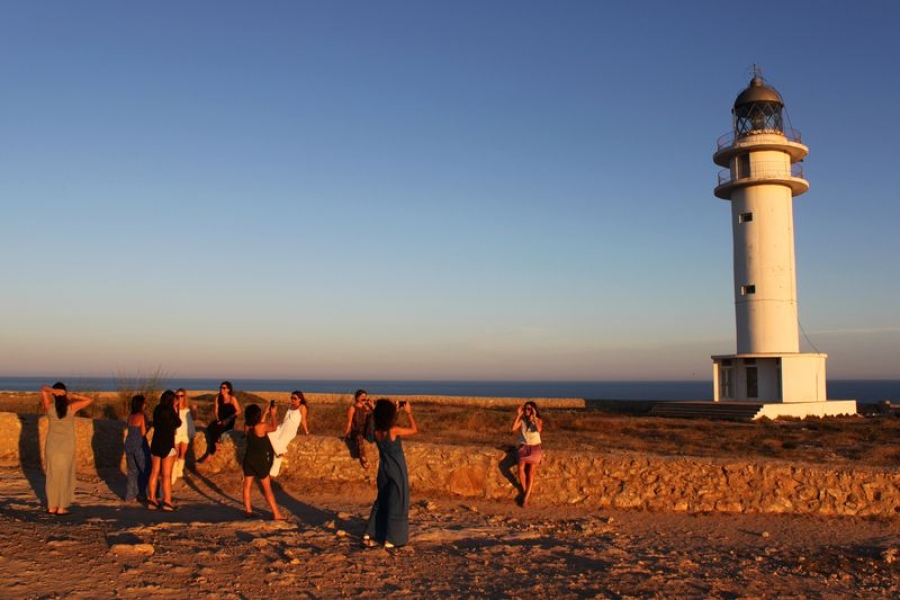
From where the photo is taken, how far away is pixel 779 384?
2664 cm

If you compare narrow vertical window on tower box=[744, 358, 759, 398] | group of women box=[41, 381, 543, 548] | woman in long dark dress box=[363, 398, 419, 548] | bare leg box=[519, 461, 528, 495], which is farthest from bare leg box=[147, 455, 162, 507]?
narrow vertical window on tower box=[744, 358, 759, 398]

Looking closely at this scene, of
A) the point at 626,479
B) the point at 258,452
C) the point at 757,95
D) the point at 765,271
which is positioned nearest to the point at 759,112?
the point at 757,95

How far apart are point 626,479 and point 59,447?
6.99 m

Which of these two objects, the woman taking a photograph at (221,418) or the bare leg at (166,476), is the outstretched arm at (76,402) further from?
the woman taking a photograph at (221,418)

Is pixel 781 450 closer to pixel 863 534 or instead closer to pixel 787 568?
pixel 863 534

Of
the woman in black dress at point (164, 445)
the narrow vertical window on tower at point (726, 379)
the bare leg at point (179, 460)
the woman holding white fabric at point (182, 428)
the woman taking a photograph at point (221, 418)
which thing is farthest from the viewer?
the narrow vertical window on tower at point (726, 379)

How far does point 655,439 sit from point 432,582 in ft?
44.1

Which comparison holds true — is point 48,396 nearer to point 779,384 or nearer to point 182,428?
point 182,428

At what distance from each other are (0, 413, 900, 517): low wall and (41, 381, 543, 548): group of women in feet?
1.15

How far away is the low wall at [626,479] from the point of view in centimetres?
938

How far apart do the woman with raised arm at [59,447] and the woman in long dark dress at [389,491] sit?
3819 mm

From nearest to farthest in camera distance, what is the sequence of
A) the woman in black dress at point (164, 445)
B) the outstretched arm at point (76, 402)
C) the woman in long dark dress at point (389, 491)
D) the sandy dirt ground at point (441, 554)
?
the sandy dirt ground at point (441, 554) → the woman in long dark dress at point (389, 491) → the outstretched arm at point (76, 402) → the woman in black dress at point (164, 445)

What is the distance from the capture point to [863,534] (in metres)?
8.69

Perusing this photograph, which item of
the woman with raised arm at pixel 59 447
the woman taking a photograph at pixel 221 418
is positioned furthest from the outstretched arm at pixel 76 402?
the woman taking a photograph at pixel 221 418
